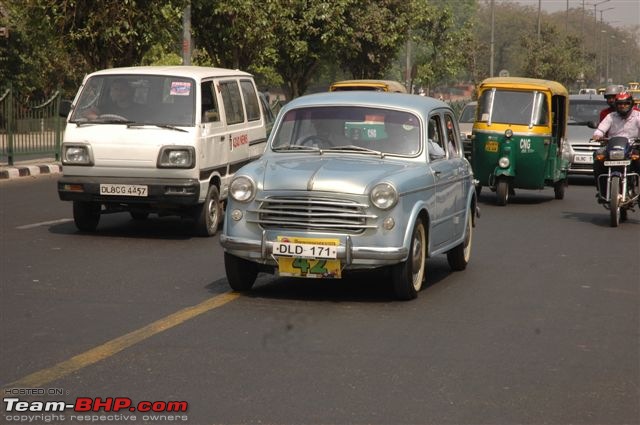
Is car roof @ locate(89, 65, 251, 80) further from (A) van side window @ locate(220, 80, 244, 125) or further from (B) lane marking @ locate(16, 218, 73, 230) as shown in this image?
(B) lane marking @ locate(16, 218, 73, 230)

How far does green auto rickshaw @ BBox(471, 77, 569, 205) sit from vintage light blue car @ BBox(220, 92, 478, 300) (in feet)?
31.2

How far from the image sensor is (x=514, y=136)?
20.4 meters

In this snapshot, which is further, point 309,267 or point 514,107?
point 514,107

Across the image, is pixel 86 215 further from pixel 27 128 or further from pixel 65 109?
pixel 27 128

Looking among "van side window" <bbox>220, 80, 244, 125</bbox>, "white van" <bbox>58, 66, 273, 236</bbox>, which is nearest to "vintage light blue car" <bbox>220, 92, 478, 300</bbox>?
"white van" <bbox>58, 66, 273, 236</bbox>

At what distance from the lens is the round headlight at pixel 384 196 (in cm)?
935

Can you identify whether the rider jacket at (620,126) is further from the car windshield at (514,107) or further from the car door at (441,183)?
the car door at (441,183)

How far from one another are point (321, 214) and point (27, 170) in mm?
16414

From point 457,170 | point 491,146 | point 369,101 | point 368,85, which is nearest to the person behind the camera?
point 369,101

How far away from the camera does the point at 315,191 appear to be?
9.44m

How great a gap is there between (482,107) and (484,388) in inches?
566

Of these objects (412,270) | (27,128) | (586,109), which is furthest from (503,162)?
(412,270)

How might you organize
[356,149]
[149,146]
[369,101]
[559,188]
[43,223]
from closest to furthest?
[356,149], [369,101], [149,146], [43,223], [559,188]

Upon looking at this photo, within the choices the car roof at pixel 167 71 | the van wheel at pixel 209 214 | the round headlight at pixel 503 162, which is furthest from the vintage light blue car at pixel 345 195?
the round headlight at pixel 503 162
